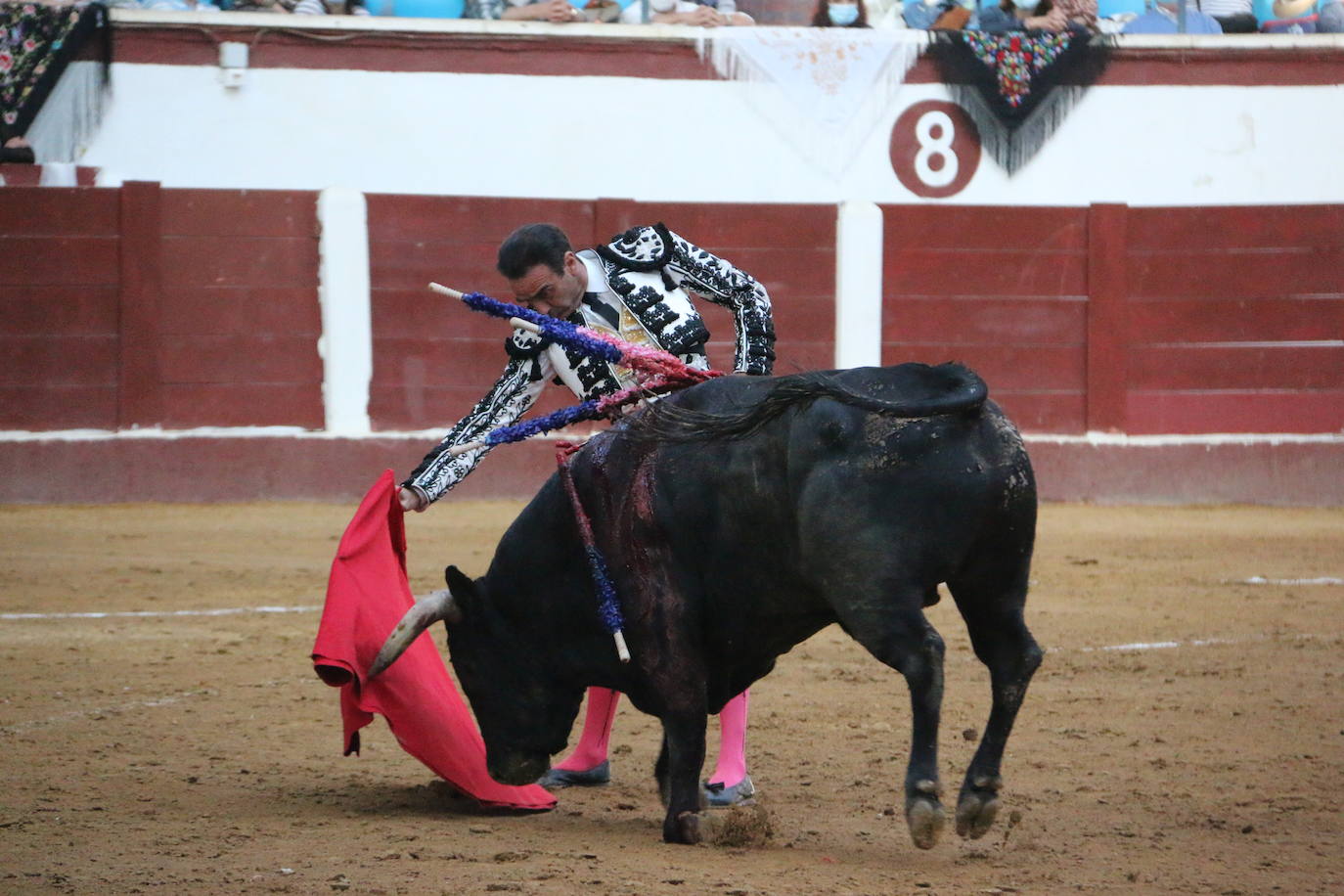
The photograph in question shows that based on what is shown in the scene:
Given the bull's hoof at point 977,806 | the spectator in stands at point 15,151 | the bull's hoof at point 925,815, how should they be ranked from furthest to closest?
the spectator in stands at point 15,151, the bull's hoof at point 977,806, the bull's hoof at point 925,815

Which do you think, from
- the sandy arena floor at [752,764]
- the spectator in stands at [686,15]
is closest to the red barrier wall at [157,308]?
the spectator in stands at [686,15]

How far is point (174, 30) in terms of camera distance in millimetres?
7914

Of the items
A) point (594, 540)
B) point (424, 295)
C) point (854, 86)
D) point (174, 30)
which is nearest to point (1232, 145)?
point (854, 86)

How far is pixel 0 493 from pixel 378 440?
1.70 m

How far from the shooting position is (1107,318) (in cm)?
865

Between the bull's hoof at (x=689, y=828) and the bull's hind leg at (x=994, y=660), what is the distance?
413 mm

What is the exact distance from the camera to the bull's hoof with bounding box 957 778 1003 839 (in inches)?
104

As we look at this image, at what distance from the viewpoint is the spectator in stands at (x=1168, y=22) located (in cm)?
877

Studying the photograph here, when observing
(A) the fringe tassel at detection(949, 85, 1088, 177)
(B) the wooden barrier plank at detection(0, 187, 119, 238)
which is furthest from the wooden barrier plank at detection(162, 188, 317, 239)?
(A) the fringe tassel at detection(949, 85, 1088, 177)

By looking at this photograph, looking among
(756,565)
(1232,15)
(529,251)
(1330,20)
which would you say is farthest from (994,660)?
(1330,20)

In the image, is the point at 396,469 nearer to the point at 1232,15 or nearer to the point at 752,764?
the point at 1232,15

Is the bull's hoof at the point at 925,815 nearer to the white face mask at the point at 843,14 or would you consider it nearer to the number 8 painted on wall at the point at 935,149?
the number 8 painted on wall at the point at 935,149

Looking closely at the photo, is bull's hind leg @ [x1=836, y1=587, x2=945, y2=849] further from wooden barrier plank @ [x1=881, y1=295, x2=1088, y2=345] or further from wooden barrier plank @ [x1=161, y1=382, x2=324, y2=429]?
wooden barrier plank @ [x1=881, y1=295, x2=1088, y2=345]

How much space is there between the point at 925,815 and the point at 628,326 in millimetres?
1163
